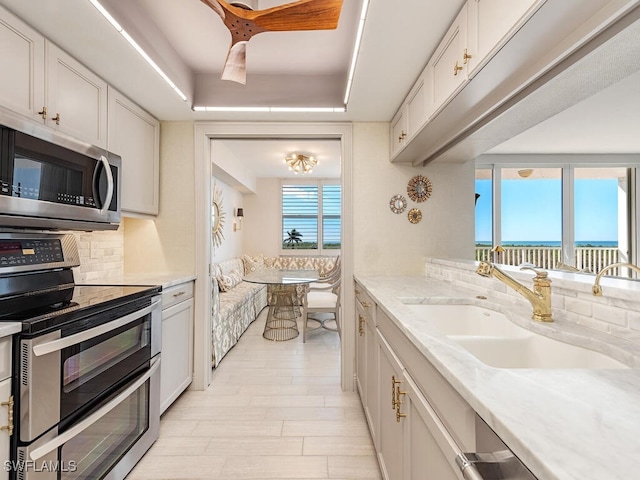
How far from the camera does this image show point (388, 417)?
57.8 inches

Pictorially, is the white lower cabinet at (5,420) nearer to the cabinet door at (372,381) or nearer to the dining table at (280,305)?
the cabinet door at (372,381)

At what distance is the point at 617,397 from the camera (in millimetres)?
604

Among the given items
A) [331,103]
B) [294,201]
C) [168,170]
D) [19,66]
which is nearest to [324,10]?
[331,103]

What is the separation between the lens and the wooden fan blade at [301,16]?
1.33 metres

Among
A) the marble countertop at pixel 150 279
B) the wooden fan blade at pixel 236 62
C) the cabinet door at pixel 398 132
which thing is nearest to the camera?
the wooden fan blade at pixel 236 62

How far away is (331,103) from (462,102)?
1.24 m

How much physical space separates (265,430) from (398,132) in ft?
7.66

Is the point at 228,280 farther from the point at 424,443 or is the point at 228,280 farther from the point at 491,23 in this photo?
the point at 491,23

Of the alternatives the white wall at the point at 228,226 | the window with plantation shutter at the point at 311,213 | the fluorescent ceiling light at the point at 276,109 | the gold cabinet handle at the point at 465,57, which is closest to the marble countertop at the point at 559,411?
the gold cabinet handle at the point at 465,57

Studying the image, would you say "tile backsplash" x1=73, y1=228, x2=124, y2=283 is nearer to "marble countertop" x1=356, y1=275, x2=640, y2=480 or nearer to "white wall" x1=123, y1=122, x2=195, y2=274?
"white wall" x1=123, y1=122, x2=195, y2=274

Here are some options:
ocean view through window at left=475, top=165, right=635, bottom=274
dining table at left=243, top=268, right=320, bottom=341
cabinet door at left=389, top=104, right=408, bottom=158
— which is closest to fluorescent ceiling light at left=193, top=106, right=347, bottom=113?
cabinet door at left=389, top=104, right=408, bottom=158

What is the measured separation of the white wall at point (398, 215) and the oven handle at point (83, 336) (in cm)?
169

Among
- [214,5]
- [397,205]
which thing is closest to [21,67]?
[214,5]

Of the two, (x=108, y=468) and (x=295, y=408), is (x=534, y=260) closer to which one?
(x=295, y=408)
